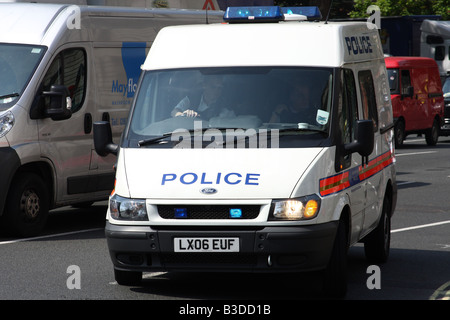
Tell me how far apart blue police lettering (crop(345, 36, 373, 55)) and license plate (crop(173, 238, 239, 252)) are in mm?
2283

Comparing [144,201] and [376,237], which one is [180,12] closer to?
[376,237]

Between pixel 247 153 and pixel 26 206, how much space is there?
4.46 metres

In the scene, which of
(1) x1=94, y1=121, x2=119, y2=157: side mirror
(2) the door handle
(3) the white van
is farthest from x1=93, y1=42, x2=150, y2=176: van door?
(1) x1=94, y1=121, x2=119, y2=157: side mirror

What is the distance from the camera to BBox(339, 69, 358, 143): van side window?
28.0 ft

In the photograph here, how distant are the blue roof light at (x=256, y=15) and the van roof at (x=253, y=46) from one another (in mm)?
509

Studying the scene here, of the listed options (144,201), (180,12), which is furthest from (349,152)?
(180,12)

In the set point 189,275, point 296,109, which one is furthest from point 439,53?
point 296,109

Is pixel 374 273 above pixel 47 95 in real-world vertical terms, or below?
below

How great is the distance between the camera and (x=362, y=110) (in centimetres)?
931

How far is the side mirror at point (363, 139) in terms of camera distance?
8281mm

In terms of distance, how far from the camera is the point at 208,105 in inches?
337

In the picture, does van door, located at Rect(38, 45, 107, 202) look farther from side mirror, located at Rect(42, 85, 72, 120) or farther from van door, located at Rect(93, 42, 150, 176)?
van door, located at Rect(93, 42, 150, 176)

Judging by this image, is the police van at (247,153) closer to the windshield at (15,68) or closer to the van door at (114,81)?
the windshield at (15,68)

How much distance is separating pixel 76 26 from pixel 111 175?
1852 mm
